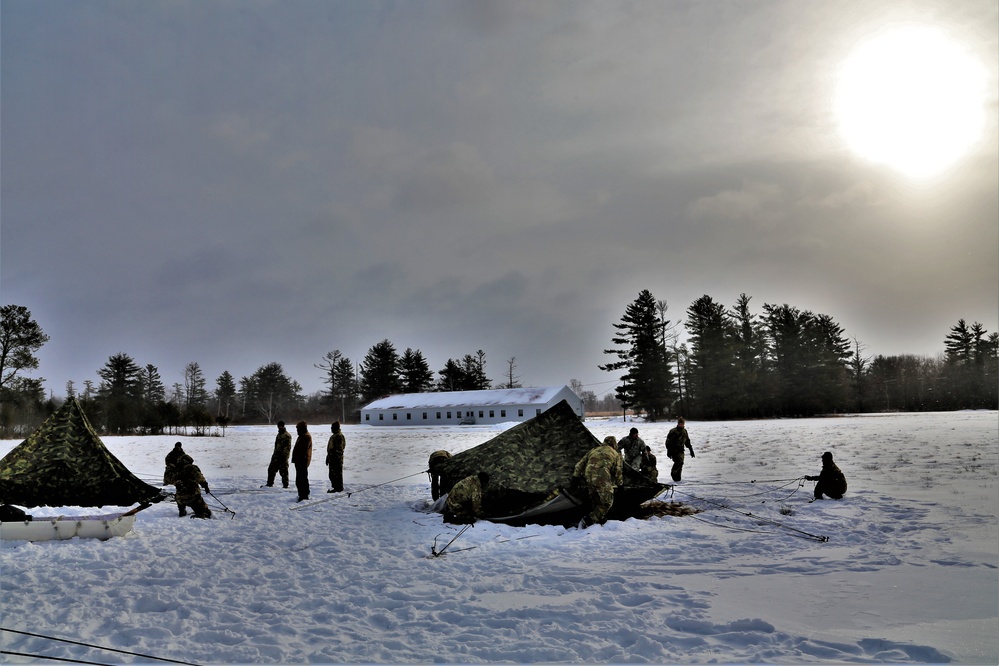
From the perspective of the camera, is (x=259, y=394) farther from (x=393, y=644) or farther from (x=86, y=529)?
(x=393, y=644)

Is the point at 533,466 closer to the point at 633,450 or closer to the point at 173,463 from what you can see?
the point at 633,450

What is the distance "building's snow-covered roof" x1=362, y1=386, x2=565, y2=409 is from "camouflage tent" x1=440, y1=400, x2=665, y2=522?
41137 millimetres

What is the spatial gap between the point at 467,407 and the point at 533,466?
44.9 metres

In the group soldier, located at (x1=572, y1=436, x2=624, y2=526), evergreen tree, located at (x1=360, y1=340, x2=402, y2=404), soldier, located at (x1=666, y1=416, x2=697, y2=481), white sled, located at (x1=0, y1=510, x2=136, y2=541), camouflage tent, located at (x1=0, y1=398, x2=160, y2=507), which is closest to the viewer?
white sled, located at (x1=0, y1=510, x2=136, y2=541)

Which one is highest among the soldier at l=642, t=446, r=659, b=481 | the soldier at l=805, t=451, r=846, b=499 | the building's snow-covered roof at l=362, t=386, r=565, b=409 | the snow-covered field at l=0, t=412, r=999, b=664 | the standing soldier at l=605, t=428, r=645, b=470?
the building's snow-covered roof at l=362, t=386, r=565, b=409

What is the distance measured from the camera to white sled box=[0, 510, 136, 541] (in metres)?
8.98

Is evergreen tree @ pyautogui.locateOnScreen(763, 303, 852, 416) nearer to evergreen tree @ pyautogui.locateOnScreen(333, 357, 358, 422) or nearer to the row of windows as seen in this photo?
the row of windows

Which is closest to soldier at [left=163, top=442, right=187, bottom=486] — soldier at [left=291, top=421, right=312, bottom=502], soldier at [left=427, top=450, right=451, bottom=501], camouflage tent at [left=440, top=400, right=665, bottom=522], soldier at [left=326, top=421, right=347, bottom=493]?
soldier at [left=291, top=421, right=312, bottom=502]

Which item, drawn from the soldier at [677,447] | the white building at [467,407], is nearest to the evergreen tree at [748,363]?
the white building at [467,407]

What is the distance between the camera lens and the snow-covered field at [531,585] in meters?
5.30

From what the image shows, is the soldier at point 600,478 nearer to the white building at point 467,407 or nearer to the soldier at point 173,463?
the soldier at point 173,463

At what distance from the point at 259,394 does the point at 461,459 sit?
82.3 m

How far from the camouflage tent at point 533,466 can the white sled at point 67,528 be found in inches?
229

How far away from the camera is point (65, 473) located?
39.9 feet
